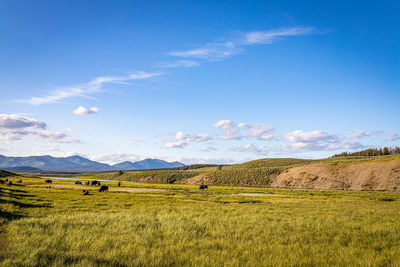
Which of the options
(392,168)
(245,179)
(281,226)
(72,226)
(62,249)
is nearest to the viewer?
(62,249)

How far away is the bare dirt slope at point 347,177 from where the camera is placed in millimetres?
73125

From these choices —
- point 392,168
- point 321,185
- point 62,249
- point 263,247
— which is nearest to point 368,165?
point 392,168

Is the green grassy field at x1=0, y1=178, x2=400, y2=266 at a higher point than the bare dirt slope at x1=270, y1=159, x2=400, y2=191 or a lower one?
higher

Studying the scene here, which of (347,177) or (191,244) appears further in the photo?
(347,177)

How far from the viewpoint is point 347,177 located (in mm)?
83312

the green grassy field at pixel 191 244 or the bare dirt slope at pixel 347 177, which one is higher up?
the green grassy field at pixel 191 244

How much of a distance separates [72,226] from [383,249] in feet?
51.5

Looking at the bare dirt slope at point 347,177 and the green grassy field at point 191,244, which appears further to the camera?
the bare dirt slope at point 347,177

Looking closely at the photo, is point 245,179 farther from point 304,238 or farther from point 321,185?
point 304,238

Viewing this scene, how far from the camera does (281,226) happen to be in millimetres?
14820

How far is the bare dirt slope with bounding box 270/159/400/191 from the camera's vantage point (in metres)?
73.1

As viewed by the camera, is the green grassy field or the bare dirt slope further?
the bare dirt slope

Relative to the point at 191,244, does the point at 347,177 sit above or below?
below

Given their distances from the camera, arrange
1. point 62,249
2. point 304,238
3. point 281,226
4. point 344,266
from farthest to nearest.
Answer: point 281,226 < point 304,238 < point 62,249 < point 344,266
